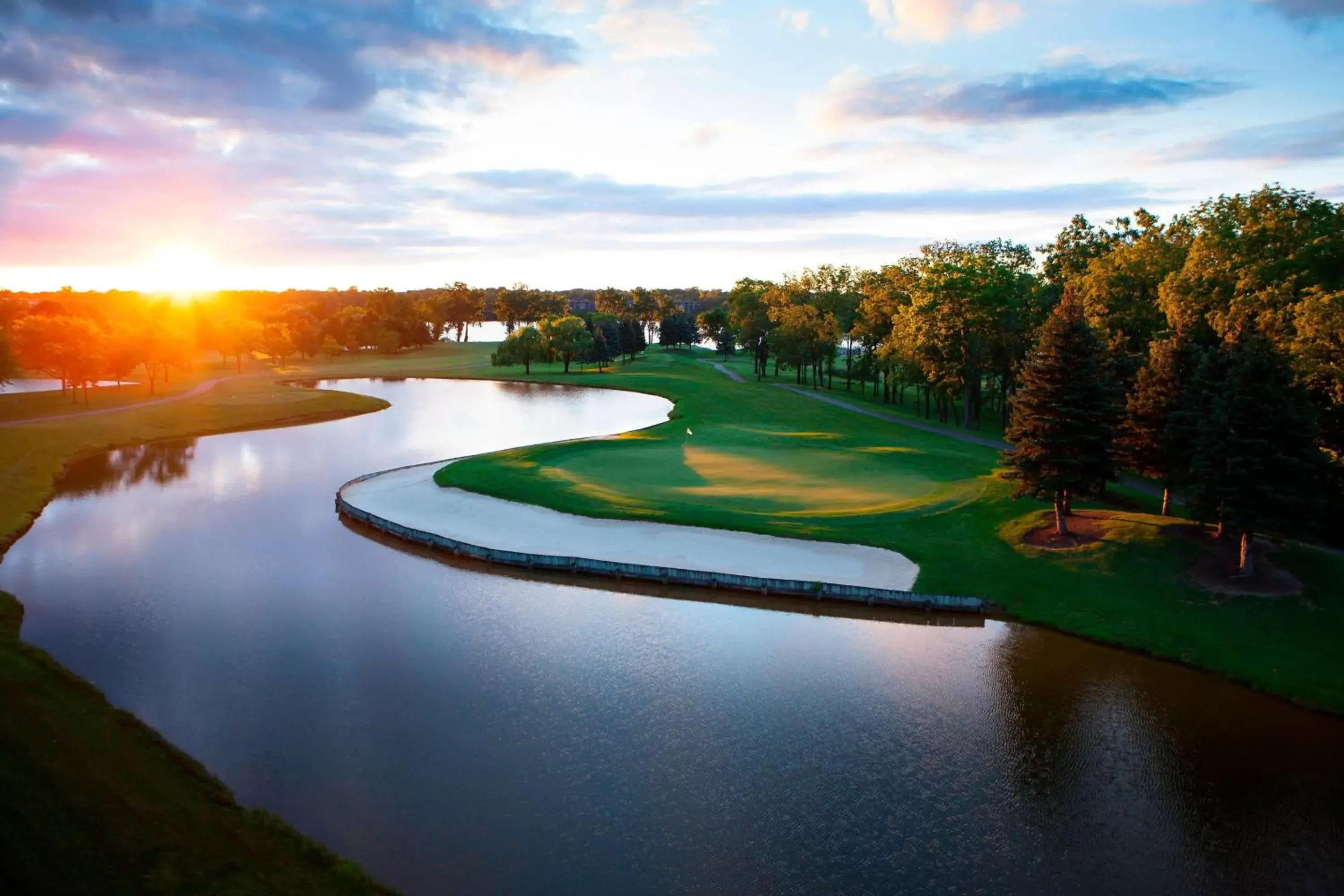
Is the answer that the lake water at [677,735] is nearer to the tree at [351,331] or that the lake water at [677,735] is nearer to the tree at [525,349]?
the tree at [525,349]

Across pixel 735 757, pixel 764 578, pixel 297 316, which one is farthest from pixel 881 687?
pixel 297 316

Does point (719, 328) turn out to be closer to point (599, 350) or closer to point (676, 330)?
point (676, 330)

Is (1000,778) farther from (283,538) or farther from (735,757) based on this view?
(283,538)

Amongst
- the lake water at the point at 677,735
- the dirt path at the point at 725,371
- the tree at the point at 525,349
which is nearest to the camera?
the lake water at the point at 677,735

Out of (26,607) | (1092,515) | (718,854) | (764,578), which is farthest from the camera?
(1092,515)

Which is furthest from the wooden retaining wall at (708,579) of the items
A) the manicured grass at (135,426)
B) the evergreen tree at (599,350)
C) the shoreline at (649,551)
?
the evergreen tree at (599,350)

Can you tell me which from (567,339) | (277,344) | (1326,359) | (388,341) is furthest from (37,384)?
(1326,359)
